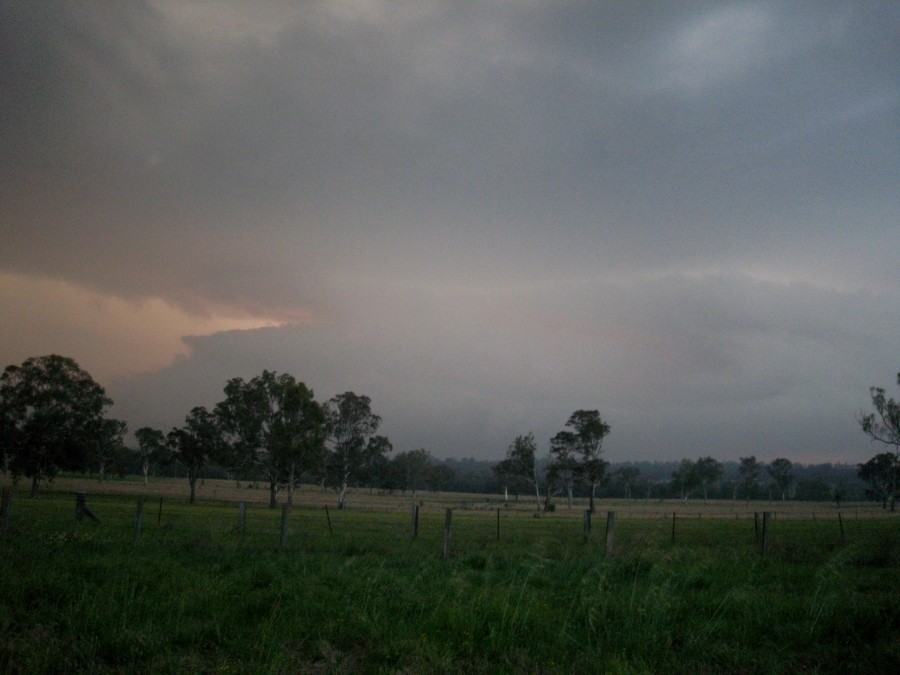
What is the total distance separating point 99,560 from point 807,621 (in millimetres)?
11496

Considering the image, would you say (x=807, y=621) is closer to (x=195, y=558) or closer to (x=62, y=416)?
(x=195, y=558)

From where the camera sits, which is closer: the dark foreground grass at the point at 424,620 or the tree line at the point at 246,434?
the dark foreground grass at the point at 424,620

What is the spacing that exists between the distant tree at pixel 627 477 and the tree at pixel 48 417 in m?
120

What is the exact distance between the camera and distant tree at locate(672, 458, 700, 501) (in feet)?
479

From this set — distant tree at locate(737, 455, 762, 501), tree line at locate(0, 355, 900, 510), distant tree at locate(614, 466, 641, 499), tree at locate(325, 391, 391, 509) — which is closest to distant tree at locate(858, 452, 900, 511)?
tree line at locate(0, 355, 900, 510)

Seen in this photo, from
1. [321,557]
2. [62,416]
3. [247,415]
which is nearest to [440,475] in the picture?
[247,415]

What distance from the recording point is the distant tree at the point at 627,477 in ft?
499

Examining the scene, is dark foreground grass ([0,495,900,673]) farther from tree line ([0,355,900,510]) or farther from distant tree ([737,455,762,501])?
distant tree ([737,455,762,501])

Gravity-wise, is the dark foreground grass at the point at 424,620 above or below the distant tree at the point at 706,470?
above

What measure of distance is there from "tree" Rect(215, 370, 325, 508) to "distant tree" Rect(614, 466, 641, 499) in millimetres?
104202

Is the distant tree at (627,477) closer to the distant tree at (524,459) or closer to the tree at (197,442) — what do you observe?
the distant tree at (524,459)

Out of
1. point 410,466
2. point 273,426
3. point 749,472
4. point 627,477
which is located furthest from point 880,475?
point 273,426

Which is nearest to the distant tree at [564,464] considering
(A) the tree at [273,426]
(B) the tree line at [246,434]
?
(B) the tree line at [246,434]

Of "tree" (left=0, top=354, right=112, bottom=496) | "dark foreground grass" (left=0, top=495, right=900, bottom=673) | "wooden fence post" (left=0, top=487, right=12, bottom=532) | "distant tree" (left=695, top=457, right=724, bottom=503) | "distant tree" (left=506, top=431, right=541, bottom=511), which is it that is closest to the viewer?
"dark foreground grass" (left=0, top=495, right=900, bottom=673)
